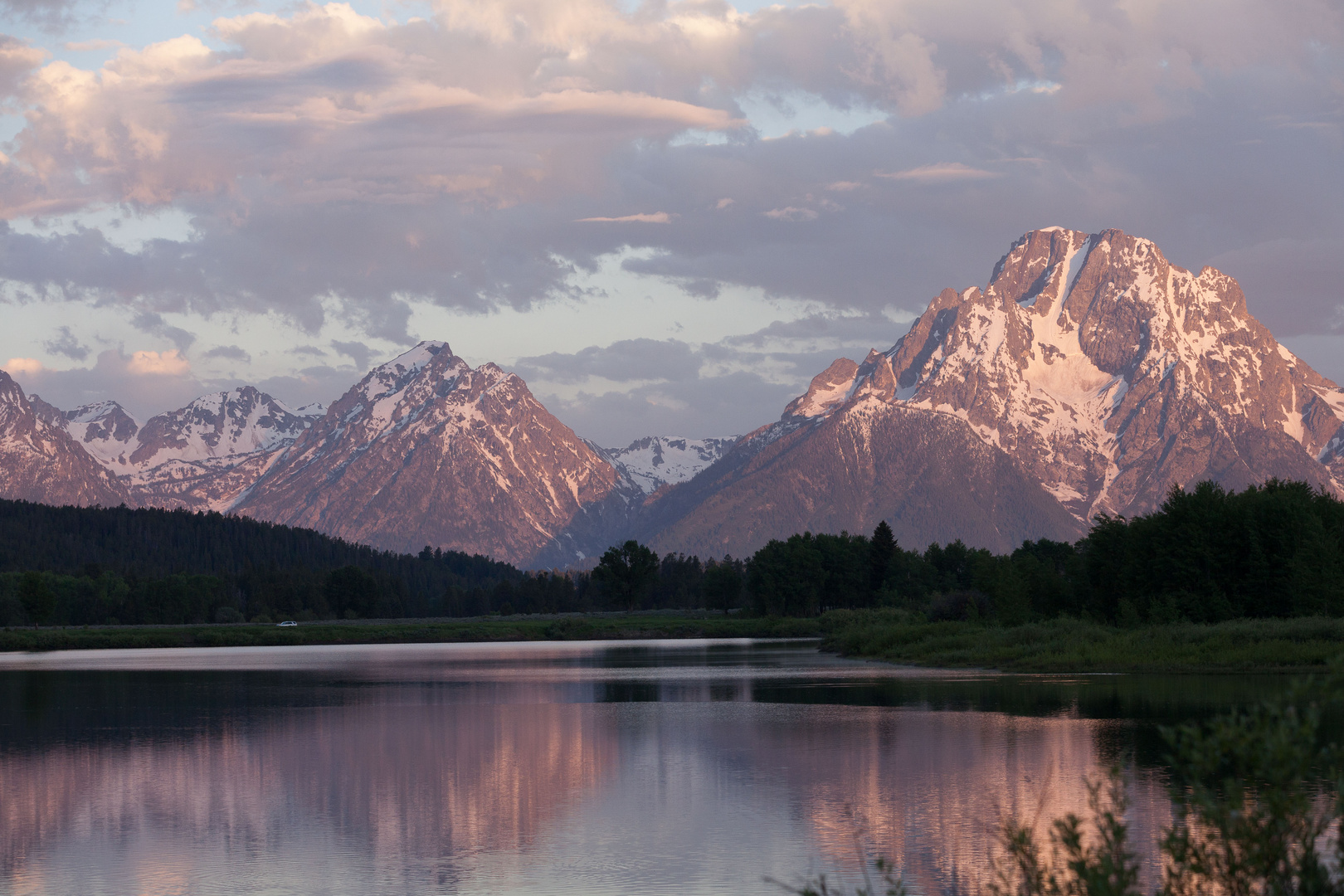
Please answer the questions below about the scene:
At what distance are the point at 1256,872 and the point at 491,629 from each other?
565ft

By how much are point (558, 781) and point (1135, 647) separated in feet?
173

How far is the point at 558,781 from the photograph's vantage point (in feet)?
120

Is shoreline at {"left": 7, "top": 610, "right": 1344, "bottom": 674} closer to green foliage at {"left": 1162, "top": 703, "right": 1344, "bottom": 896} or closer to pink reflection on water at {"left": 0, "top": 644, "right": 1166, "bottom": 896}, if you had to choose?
green foliage at {"left": 1162, "top": 703, "right": 1344, "bottom": 896}

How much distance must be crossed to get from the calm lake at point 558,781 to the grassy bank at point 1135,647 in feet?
22.1

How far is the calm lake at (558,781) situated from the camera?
82.4 ft

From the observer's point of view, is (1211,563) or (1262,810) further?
(1211,563)

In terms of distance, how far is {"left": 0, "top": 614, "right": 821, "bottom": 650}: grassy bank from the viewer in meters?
167

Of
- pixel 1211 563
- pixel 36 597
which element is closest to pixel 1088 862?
pixel 1211 563

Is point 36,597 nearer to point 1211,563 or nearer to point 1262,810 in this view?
point 1211,563

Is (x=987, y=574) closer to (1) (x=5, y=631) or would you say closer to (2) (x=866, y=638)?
(2) (x=866, y=638)

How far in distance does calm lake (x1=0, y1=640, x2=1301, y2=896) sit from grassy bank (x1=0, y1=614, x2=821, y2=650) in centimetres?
10023

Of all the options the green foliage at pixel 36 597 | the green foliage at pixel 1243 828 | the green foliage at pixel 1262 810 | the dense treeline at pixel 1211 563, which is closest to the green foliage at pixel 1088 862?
the green foliage at pixel 1243 828

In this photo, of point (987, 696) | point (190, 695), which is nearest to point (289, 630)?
point (190, 695)

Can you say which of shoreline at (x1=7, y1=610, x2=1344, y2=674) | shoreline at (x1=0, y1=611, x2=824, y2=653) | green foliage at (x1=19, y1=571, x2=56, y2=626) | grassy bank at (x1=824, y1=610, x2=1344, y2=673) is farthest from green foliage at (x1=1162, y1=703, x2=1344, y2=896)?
green foliage at (x1=19, y1=571, x2=56, y2=626)
